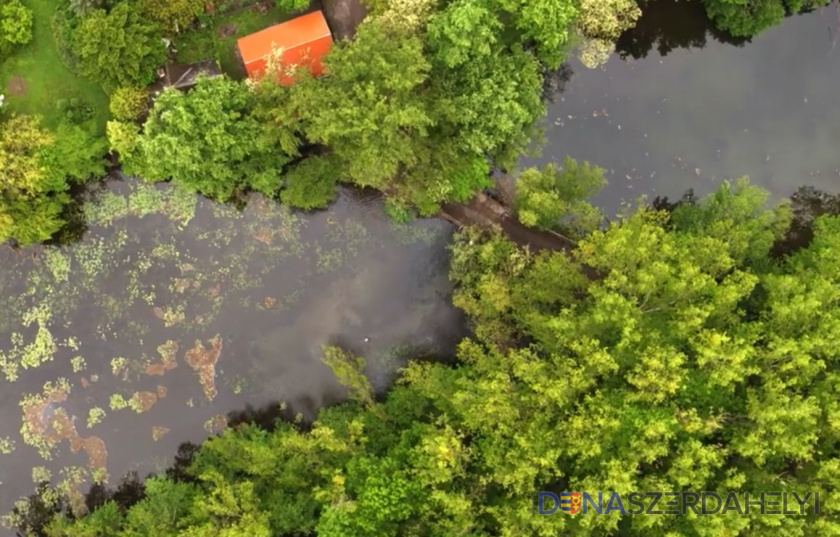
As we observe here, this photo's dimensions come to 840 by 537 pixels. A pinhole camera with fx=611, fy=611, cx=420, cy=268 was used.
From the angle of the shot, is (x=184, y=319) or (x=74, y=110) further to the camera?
(x=184, y=319)

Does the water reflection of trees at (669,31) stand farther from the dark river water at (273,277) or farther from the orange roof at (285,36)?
the orange roof at (285,36)

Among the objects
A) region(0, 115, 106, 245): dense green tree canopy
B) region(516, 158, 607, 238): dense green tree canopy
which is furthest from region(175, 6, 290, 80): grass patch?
region(516, 158, 607, 238): dense green tree canopy

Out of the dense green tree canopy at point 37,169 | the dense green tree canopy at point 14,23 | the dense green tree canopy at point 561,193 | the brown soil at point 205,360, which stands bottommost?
the brown soil at point 205,360

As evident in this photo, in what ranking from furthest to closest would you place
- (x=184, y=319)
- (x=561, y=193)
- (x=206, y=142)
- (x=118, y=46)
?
1. (x=184, y=319)
2. (x=561, y=193)
3. (x=118, y=46)
4. (x=206, y=142)

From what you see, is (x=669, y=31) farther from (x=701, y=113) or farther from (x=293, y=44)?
(x=293, y=44)

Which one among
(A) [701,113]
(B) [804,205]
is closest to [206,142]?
(A) [701,113]

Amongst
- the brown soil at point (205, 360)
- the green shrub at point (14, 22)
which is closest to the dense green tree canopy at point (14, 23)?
the green shrub at point (14, 22)
